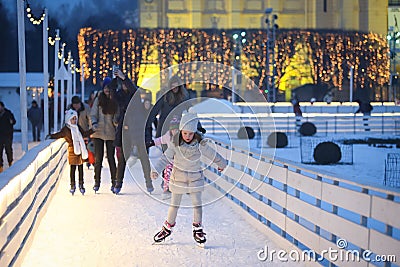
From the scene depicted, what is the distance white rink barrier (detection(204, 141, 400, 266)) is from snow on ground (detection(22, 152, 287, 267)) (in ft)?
0.80

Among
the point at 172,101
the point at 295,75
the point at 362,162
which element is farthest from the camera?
the point at 295,75

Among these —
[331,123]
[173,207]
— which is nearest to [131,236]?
[173,207]

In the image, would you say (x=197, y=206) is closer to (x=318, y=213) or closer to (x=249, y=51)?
(x=318, y=213)

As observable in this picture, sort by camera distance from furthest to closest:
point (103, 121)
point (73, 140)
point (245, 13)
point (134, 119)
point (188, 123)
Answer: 1. point (245, 13)
2. point (103, 121)
3. point (134, 119)
4. point (73, 140)
5. point (188, 123)

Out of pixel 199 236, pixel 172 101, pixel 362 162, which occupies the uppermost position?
pixel 172 101

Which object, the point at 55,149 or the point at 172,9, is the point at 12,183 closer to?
the point at 55,149

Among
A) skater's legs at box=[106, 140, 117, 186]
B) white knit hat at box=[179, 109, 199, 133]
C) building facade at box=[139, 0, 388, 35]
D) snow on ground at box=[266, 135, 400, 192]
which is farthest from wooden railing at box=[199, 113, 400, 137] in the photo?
Result: building facade at box=[139, 0, 388, 35]

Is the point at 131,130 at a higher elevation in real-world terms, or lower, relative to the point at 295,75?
lower

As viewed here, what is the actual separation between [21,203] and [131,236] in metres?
1.57

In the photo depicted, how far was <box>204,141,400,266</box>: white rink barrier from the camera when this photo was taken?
183 inches

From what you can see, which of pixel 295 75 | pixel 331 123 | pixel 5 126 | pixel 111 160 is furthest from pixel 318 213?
pixel 295 75

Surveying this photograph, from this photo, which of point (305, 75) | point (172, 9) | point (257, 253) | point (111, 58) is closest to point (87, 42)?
point (111, 58)

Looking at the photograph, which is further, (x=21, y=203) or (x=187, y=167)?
(x=187, y=167)

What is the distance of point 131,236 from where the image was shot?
733 centimetres
